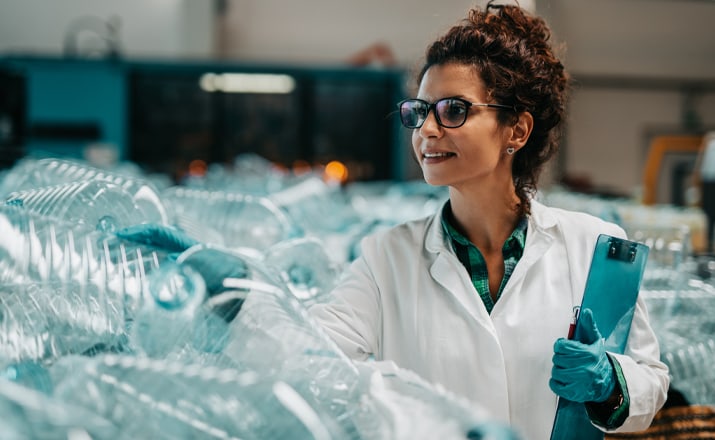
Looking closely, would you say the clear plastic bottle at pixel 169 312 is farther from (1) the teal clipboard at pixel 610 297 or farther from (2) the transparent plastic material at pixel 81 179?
(1) the teal clipboard at pixel 610 297

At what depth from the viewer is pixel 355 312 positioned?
1362mm

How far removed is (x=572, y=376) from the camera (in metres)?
1.19

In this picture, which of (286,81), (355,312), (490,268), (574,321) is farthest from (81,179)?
(286,81)

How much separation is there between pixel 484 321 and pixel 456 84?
0.45 meters

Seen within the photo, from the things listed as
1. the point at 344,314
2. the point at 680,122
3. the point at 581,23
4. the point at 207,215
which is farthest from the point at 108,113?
the point at 680,122

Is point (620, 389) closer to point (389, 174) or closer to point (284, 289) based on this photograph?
point (284, 289)

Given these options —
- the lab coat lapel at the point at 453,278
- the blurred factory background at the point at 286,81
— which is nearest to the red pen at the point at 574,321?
the lab coat lapel at the point at 453,278

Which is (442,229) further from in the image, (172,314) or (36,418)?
(36,418)

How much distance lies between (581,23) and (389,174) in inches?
183

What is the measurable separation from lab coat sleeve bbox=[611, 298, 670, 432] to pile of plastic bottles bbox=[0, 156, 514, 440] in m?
0.54

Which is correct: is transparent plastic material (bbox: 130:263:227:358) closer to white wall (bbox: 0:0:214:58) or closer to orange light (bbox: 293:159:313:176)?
orange light (bbox: 293:159:313:176)

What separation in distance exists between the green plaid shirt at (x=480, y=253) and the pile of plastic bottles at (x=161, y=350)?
17.5 inches

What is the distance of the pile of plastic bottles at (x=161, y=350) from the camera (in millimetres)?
800

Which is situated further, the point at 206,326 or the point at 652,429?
the point at 652,429
